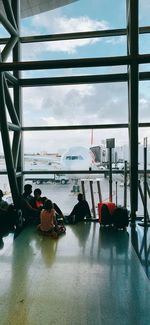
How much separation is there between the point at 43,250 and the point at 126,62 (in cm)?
369

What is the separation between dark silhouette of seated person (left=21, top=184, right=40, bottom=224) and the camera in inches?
227

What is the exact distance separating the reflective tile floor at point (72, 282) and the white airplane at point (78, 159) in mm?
1915

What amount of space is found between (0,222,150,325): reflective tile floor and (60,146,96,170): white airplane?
1.92m

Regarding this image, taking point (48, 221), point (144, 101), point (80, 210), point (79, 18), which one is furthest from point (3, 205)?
point (79, 18)

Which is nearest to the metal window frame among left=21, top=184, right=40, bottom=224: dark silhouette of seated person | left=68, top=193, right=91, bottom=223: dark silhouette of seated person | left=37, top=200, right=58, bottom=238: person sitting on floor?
left=21, top=184, right=40, bottom=224: dark silhouette of seated person

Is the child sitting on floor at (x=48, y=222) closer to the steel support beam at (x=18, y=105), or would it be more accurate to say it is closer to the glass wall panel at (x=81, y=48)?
the steel support beam at (x=18, y=105)

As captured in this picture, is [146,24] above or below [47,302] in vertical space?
above

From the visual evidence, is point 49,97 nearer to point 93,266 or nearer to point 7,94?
point 7,94

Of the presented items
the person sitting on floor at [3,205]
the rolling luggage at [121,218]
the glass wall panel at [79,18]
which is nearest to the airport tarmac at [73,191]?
the person sitting on floor at [3,205]

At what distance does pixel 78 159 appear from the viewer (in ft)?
20.4

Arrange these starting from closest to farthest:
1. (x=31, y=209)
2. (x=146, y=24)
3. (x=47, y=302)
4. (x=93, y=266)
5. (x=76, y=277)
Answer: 1. (x=47, y=302)
2. (x=76, y=277)
3. (x=93, y=266)
4. (x=146, y=24)
5. (x=31, y=209)

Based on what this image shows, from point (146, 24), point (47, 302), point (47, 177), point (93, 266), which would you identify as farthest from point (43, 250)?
point (146, 24)

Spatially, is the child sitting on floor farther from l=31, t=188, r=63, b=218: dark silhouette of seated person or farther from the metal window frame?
the metal window frame

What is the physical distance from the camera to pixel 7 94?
549 cm
